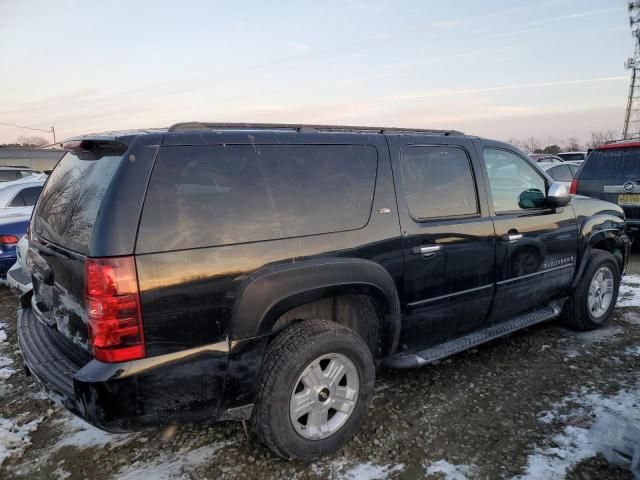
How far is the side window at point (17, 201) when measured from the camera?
23.5ft

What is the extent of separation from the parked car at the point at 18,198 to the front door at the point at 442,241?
5.87 metres

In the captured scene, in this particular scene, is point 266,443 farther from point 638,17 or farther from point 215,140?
point 638,17

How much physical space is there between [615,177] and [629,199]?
15.9 inches

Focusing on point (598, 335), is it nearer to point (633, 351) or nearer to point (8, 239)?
point (633, 351)

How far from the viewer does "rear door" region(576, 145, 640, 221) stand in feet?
23.8

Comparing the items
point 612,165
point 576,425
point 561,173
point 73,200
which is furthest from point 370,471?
point 561,173

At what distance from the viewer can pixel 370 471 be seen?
2656mm

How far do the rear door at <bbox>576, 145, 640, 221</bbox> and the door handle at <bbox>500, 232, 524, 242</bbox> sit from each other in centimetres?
470

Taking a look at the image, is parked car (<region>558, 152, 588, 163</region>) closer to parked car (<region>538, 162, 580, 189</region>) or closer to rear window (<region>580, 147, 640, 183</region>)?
parked car (<region>538, 162, 580, 189</region>)

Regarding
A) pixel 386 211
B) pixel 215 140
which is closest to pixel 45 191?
pixel 215 140

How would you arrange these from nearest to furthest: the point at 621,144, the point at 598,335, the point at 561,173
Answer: the point at 598,335 → the point at 621,144 → the point at 561,173

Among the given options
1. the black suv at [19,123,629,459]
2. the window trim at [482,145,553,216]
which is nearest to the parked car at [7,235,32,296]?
the black suv at [19,123,629,459]

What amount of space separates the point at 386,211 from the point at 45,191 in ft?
7.27

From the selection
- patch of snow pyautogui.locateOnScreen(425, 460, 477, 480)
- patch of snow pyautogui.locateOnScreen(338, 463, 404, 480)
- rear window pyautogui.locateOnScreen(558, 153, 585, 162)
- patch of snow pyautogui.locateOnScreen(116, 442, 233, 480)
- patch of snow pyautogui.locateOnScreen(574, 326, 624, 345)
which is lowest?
patch of snow pyautogui.locateOnScreen(574, 326, 624, 345)
